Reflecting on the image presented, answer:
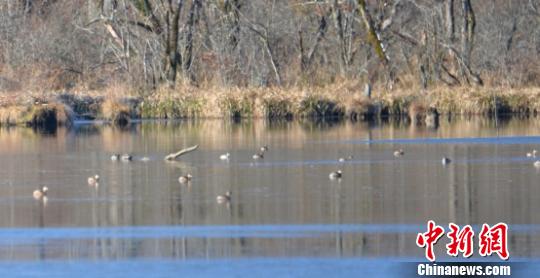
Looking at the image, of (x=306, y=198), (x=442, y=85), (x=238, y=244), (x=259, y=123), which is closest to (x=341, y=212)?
(x=306, y=198)

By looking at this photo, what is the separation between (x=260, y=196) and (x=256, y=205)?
0.90 metres

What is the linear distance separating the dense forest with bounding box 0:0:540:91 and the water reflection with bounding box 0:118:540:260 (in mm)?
14926

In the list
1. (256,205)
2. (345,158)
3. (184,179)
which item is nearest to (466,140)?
(345,158)

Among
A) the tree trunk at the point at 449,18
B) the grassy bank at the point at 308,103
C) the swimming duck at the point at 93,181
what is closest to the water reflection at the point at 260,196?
the swimming duck at the point at 93,181

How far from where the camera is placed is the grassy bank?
40.2m

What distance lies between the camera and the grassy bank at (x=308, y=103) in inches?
1583

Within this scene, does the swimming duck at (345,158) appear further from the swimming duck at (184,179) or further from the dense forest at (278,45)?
→ the dense forest at (278,45)

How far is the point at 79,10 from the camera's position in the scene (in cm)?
5247

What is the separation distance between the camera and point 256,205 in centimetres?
1714

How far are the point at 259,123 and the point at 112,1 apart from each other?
11.6 m

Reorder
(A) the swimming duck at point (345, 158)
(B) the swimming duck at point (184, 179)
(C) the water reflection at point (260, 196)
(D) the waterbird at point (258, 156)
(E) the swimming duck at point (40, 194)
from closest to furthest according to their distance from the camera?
(C) the water reflection at point (260, 196), (E) the swimming duck at point (40, 194), (B) the swimming duck at point (184, 179), (A) the swimming duck at point (345, 158), (D) the waterbird at point (258, 156)

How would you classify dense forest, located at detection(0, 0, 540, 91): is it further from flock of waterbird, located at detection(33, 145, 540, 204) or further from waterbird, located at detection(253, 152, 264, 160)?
waterbird, located at detection(253, 152, 264, 160)

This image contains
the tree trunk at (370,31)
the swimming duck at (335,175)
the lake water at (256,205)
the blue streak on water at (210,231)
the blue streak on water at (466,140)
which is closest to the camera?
the lake water at (256,205)

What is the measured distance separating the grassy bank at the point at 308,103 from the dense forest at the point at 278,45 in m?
1.91
